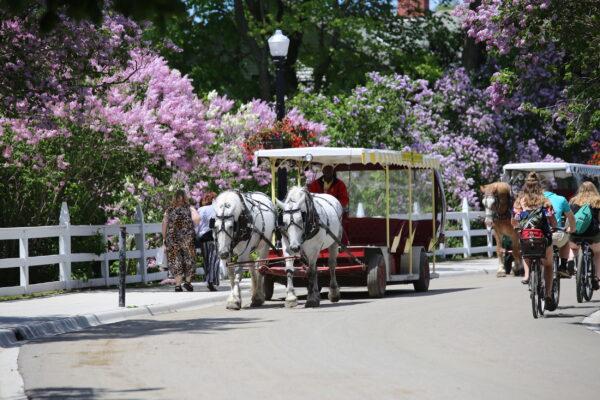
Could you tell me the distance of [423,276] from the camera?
76.3 feet

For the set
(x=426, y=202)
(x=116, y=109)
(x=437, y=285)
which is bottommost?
(x=437, y=285)

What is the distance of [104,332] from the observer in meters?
16.2

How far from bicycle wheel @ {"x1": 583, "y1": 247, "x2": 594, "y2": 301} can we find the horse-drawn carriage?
3.32 meters

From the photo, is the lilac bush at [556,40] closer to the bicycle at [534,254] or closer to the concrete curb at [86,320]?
the bicycle at [534,254]

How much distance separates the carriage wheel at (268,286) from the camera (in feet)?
71.7

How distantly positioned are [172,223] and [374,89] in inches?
598

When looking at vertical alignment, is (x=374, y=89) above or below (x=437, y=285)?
above

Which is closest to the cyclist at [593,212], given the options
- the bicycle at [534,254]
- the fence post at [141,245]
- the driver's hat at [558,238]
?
the driver's hat at [558,238]

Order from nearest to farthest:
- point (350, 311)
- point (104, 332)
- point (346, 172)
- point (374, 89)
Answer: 1. point (104, 332)
2. point (350, 311)
3. point (346, 172)
4. point (374, 89)

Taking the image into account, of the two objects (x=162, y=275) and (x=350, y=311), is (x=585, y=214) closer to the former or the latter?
(x=350, y=311)

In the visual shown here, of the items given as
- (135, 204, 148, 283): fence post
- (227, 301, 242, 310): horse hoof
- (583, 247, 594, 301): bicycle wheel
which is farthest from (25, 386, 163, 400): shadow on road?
(135, 204, 148, 283): fence post

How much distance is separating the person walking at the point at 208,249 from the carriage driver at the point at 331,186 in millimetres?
2545

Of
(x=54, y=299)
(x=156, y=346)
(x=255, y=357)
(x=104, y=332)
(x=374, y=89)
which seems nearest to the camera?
(x=255, y=357)

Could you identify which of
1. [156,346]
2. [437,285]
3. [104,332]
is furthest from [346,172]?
[156,346]
